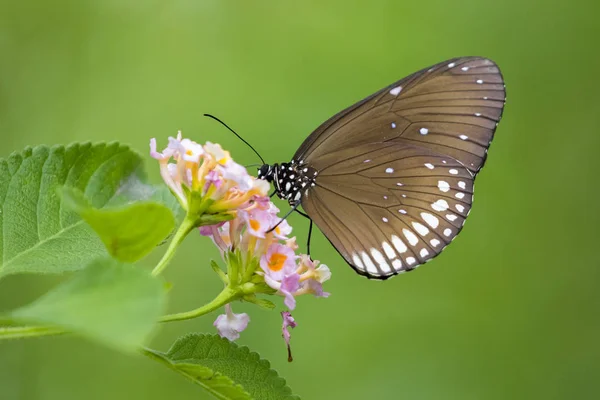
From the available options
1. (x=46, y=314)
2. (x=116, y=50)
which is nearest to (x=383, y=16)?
(x=116, y=50)

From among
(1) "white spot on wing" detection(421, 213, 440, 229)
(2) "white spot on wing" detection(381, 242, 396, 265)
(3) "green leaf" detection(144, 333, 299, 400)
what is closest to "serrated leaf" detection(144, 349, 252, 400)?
(3) "green leaf" detection(144, 333, 299, 400)

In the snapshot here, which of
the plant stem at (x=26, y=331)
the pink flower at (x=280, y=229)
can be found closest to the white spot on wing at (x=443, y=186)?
the pink flower at (x=280, y=229)

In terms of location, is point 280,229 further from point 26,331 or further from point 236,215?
point 26,331

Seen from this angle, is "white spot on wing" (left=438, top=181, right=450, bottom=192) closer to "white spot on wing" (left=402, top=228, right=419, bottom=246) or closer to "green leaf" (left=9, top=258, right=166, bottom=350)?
"white spot on wing" (left=402, top=228, right=419, bottom=246)

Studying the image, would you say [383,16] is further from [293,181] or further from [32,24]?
[293,181]

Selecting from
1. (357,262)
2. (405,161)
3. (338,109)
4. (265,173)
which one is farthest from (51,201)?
(338,109)

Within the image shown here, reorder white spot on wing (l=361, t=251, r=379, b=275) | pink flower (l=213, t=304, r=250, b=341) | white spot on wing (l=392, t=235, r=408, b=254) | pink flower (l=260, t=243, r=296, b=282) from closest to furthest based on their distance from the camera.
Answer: pink flower (l=260, t=243, r=296, b=282) < pink flower (l=213, t=304, r=250, b=341) < white spot on wing (l=361, t=251, r=379, b=275) < white spot on wing (l=392, t=235, r=408, b=254)
